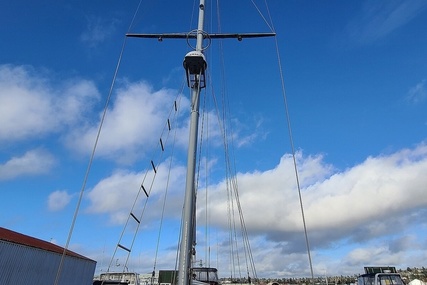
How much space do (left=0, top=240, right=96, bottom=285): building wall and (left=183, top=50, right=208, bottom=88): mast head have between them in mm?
19683

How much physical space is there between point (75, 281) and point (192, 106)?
27.7m

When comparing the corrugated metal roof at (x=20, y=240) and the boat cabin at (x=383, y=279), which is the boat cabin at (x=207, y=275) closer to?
the boat cabin at (x=383, y=279)

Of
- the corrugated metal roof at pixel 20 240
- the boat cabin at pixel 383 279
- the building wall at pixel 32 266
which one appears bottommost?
the boat cabin at pixel 383 279

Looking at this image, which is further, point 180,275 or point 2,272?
point 2,272

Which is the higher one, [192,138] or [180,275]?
[192,138]

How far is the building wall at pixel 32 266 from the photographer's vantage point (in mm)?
21375

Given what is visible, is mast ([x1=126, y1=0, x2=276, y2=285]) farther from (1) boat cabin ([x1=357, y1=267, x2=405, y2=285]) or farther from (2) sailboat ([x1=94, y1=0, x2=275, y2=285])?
(1) boat cabin ([x1=357, y1=267, x2=405, y2=285])

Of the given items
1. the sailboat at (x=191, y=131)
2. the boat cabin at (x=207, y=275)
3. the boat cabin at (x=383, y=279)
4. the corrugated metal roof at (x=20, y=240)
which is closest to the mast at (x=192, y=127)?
the sailboat at (x=191, y=131)

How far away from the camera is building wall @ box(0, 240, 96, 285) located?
21.4 meters

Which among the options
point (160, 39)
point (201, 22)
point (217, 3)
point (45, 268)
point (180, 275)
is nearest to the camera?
point (180, 275)

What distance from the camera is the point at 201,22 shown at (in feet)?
35.2

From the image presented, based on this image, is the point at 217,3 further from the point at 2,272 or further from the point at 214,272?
the point at 2,272

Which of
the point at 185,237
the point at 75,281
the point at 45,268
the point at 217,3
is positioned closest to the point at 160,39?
the point at 217,3

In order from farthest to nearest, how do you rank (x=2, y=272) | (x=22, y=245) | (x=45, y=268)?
(x=45, y=268), (x=22, y=245), (x=2, y=272)
